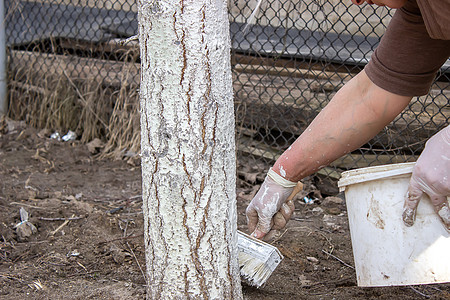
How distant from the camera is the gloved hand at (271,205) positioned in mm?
2277

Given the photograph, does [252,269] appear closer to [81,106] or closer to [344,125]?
[344,125]

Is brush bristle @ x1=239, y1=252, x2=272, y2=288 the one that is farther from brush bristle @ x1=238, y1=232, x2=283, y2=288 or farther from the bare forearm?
the bare forearm

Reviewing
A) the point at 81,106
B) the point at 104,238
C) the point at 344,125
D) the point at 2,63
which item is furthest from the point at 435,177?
the point at 2,63

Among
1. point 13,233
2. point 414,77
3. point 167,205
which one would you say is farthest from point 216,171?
point 13,233

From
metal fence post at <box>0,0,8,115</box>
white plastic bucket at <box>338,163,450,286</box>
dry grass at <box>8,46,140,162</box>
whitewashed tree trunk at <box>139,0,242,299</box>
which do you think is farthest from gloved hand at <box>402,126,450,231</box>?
metal fence post at <box>0,0,8,115</box>

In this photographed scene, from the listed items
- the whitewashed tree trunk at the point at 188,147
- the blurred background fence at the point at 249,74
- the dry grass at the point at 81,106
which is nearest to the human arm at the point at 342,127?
the whitewashed tree trunk at the point at 188,147

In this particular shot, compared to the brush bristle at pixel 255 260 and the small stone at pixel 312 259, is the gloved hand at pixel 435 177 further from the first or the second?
the small stone at pixel 312 259

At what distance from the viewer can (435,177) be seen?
1.81 metres

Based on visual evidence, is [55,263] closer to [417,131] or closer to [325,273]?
[325,273]

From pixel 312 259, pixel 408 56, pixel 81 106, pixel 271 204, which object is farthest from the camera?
pixel 81 106

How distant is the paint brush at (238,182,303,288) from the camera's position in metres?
2.24

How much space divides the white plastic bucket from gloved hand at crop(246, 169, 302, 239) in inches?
10.6

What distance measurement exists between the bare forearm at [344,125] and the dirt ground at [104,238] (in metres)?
0.63

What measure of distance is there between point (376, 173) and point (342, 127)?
0.85 ft
